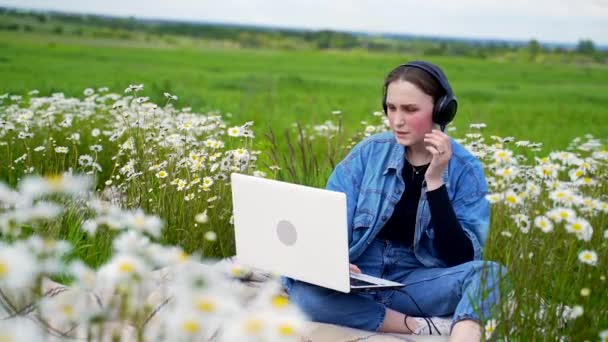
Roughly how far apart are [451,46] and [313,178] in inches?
1095

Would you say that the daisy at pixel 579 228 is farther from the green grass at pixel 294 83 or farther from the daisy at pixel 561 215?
the green grass at pixel 294 83

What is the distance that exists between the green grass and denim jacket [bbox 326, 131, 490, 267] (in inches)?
126

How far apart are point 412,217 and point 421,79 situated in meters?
0.66

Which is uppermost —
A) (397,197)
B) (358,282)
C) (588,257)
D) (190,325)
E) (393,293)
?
(190,325)

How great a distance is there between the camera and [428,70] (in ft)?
11.4

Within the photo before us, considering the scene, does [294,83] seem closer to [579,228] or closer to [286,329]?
[579,228]

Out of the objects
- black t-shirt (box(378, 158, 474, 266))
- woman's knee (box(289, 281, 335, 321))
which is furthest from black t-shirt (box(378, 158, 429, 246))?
woman's knee (box(289, 281, 335, 321))

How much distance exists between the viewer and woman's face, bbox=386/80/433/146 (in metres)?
3.45

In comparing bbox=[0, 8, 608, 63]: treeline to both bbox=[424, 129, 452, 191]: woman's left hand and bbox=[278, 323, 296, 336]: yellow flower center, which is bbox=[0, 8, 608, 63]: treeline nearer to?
bbox=[424, 129, 452, 191]: woman's left hand

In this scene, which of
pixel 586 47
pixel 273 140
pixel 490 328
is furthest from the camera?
pixel 586 47

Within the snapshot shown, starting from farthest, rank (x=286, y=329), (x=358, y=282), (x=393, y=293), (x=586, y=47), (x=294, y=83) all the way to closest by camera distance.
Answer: (x=586, y=47), (x=294, y=83), (x=393, y=293), (x=358, y=282), (x=286, y=329)

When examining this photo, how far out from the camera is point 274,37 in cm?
3412

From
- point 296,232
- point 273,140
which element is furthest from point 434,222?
point 273,140

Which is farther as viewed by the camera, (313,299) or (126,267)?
(313,299)
